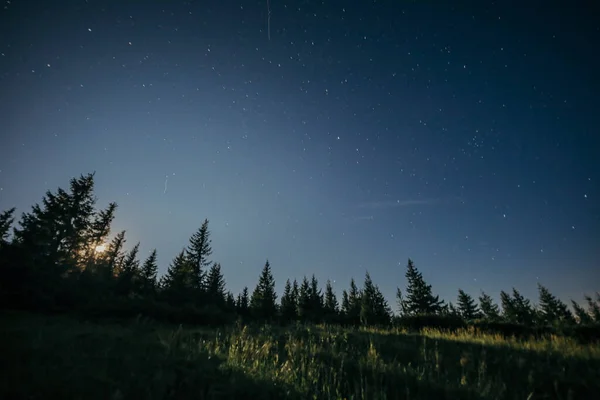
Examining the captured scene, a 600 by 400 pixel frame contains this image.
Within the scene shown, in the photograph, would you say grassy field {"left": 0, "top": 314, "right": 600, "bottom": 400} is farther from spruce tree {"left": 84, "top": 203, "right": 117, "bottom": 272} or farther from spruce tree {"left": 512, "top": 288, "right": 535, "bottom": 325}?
spruce tree {"left": 512, "top": 288, "right": 535, "bottom": 325}

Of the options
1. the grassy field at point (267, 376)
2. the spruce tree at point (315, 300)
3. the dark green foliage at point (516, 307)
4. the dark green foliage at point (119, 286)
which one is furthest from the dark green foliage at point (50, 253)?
the dark green foliage at point (516, 307)

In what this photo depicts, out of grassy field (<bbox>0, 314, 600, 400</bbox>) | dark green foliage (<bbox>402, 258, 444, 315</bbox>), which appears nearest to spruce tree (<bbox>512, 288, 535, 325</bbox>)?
dark green foliage (<bbox>402, 258, 444, 315</bbox>)

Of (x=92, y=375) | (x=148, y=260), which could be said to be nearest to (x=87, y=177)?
(x=148, y=260)

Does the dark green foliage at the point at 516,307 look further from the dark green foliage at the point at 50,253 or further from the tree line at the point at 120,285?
the dark green foliage at the point at 50,253

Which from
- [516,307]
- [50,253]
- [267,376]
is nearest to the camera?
[267,376]

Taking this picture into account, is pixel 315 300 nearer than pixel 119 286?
No

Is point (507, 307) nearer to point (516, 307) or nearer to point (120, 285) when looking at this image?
point (516, 307)

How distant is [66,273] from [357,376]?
73.7 ft

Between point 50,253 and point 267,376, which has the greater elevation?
point 50,253

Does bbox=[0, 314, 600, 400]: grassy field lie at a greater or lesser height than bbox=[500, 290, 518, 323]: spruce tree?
lesser

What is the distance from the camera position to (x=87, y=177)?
95.6ft

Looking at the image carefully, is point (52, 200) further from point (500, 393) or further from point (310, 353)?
point (500, 393)

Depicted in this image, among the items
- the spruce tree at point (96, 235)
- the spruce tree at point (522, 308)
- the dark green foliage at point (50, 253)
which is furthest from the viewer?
the spruce tree at point (522, 308)

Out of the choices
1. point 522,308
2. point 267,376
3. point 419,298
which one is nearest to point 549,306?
point 522,308
